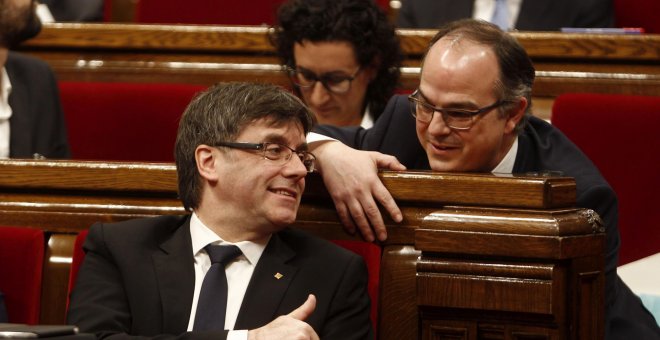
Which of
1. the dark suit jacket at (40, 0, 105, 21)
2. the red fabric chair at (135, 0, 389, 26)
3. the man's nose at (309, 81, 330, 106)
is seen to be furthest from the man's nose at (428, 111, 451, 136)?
the dark suit jacket at (40, 0, 105, 21)

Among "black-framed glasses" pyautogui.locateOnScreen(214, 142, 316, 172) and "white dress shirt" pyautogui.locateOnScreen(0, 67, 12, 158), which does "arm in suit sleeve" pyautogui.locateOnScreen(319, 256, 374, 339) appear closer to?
"black-framed glasses" pyautogui.locateOnScreen(214, 142, 316, 172)

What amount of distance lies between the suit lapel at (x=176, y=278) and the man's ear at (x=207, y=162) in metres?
0.06

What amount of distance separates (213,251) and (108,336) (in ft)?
0.47

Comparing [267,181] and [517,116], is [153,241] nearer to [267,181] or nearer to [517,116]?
[267,181]

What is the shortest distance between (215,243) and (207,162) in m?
0.09

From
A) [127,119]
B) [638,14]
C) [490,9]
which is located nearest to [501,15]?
[490,9]

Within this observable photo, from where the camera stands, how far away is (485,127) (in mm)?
1262

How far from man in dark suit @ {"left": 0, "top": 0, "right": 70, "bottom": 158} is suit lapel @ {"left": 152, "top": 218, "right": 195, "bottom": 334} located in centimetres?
68

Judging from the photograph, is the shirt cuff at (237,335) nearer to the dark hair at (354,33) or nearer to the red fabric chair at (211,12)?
the dark hair at (354,33)

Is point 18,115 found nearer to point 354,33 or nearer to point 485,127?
point 354,33

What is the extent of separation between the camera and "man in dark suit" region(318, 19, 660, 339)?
121 centimetres

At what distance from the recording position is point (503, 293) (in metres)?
0.96

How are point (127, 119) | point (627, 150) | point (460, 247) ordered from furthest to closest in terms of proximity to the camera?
point (127, 119), point (627, 150), point (460, 247)

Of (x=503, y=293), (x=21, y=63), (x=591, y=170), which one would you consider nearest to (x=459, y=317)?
(x=503, y=293)
